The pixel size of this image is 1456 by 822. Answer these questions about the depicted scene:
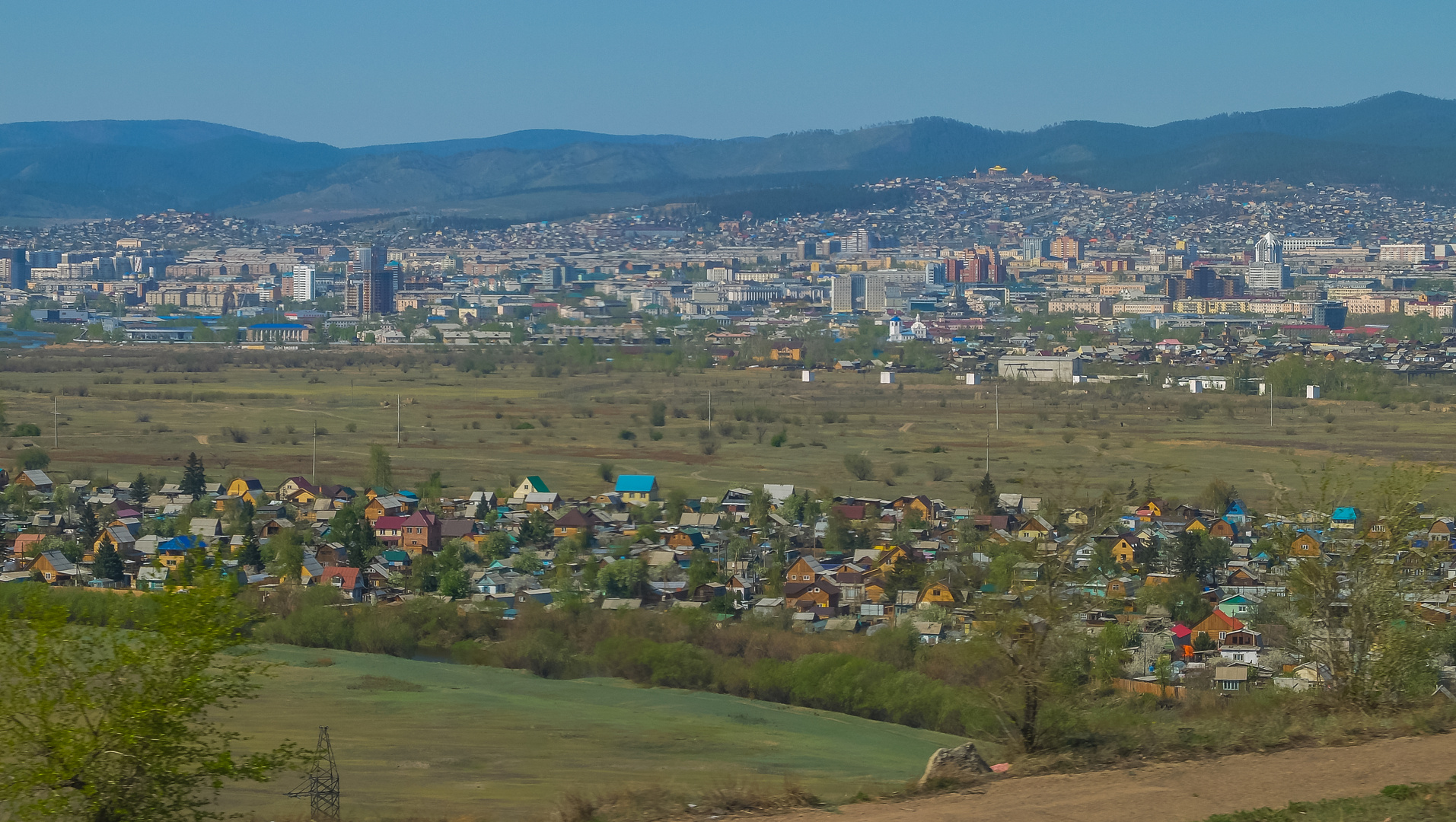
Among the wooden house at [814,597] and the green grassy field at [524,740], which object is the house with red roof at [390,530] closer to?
the green grassy field at [524,740]

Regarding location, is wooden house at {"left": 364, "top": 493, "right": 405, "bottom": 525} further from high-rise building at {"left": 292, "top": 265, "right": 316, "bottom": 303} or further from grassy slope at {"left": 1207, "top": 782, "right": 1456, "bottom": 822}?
high-rise building at {"left": 292, "top": 265, "right": 316, "bottom": 303}

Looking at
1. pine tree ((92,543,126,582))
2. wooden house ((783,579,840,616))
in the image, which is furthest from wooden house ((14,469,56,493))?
wooden house ((783,579,840,616))

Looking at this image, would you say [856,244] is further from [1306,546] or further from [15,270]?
[1306,546]

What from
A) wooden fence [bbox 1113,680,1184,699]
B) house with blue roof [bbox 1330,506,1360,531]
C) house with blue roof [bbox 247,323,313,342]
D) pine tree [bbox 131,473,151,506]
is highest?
house with blue roof [bbox 1330,506,1360,531]

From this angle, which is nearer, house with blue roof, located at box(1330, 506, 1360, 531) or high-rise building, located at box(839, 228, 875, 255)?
house with blue roof, located at box(1330, 506, 1360, 531)

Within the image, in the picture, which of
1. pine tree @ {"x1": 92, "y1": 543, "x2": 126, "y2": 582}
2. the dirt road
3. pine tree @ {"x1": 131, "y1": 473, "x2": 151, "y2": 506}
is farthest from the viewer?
pine tree @ {"x1": 131, "y1": 473, "x2": 151, "y2": 506}

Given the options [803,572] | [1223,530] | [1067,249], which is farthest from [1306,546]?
[1067,249]
